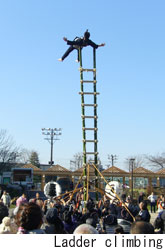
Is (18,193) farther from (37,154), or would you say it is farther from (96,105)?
(37,154)

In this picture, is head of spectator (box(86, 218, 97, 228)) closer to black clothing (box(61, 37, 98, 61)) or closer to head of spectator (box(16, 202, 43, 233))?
head of spectator (box(16, 202, 43, 233))

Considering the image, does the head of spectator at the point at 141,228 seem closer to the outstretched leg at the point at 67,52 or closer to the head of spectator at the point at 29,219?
the head of spectator at the point at 29,219

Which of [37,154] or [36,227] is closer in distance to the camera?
[36,227]

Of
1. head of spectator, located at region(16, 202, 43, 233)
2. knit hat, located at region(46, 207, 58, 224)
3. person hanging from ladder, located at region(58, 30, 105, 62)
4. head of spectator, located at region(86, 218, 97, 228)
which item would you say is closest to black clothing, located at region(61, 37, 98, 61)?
person hanging from ladder, located at region(58, 30, 105, 62)

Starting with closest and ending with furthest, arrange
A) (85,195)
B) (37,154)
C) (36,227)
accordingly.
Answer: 1. (36,227)
2. (85,195)
3. (37,154)

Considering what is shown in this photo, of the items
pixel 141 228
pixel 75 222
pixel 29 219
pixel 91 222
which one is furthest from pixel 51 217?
pixel 141 228

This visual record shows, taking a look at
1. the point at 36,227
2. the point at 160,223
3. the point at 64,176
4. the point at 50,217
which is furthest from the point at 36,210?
the point at 64,176

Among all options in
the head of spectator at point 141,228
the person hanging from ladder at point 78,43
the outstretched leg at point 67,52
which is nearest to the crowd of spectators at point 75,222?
the head of spectator at point 141,228

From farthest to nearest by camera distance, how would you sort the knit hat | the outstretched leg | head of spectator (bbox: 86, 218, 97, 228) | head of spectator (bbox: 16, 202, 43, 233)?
the outstretched leg, head of spectator (bbox: 86, 218, 97, 228), the knit hat, head of spectator (bbox: 16, 202, 43, 233)

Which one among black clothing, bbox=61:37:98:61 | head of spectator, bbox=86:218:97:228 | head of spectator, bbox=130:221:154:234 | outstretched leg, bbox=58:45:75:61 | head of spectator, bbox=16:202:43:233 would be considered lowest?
head of spectator, bbox=86:218:97:228

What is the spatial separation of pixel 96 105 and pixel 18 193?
23.4 m

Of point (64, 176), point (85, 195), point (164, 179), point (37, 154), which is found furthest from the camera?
point (37, 154)

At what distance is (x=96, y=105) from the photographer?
47.3 ft

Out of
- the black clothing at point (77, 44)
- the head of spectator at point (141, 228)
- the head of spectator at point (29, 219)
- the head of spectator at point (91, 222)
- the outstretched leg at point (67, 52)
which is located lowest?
the head of spectator at point (91, 222)
